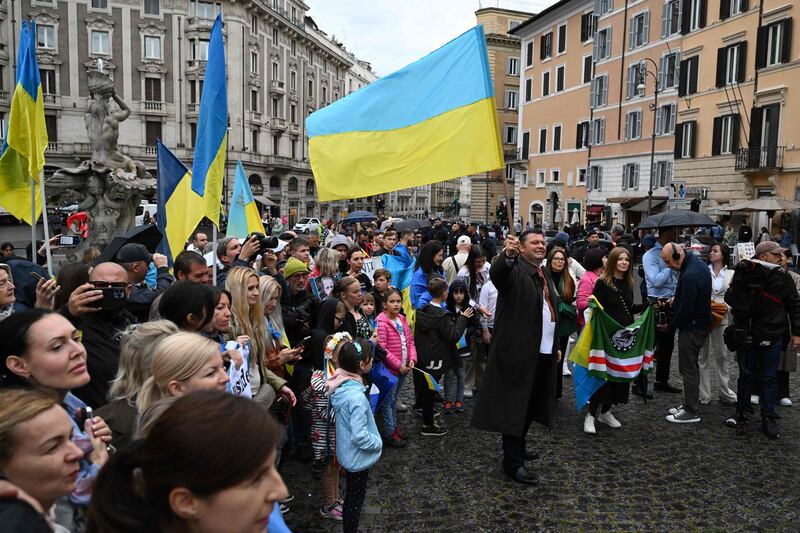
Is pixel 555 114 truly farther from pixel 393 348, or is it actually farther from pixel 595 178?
pixel 393 348

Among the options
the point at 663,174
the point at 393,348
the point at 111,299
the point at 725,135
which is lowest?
the point at 393,348

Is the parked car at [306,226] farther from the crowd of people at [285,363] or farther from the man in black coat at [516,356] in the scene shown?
the man in black coat at [516,356]

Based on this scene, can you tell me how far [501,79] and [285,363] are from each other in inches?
2248

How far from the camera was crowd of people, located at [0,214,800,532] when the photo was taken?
1471mm

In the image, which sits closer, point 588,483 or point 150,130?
point 588,483

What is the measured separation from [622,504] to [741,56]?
2617 cm

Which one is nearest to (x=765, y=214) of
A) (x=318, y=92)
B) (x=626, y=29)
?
(x=626, y=29)

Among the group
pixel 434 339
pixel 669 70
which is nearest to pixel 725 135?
pixel 669 70

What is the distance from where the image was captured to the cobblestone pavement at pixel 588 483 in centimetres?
432

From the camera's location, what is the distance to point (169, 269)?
260 inches

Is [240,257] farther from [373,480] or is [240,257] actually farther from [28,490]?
[28,490]

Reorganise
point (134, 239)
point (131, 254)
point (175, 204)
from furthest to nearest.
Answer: point (175, 204) → point (134, 239) → point (131, 254)

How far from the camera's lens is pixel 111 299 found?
359cm

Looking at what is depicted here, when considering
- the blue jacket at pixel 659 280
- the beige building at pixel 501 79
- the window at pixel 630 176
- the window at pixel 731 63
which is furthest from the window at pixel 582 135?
the blue jacket at pixel 659 280
